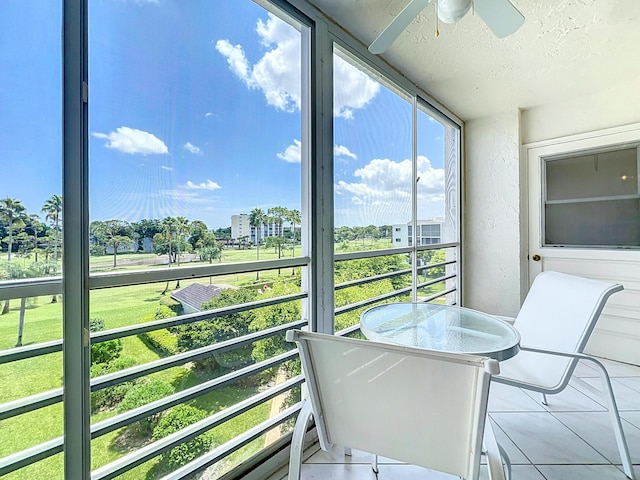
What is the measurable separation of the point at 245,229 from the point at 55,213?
0.69 metres

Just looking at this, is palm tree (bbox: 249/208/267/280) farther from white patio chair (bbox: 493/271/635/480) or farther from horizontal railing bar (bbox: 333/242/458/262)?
white patio chair (bbox: 493/271/635/480)

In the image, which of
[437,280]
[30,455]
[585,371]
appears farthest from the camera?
[437,280]

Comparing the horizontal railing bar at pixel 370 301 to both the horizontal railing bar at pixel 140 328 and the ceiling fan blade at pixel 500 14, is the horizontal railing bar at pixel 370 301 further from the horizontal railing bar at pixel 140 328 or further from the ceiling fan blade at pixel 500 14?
the ceiling fan blade at pixel 500 14

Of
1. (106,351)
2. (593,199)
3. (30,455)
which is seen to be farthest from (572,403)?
(30,455)

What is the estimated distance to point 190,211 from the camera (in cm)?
123

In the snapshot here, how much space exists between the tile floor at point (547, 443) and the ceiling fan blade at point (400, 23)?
2.10 metres

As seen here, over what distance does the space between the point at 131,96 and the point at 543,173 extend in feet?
11.6

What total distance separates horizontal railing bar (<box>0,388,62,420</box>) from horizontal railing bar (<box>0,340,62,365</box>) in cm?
12

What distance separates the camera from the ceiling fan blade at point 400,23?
4.34ft

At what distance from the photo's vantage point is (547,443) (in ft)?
5.38

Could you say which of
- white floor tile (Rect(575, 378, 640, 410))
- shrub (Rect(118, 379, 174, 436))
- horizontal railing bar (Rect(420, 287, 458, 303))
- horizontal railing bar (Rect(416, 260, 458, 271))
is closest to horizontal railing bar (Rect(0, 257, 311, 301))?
shrub (Rect(118, 379, 174, 436))

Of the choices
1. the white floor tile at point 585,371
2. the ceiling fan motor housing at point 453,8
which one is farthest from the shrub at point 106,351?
the white floor tile at point 585,371

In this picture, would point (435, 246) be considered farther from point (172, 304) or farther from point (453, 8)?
point (172, 304)

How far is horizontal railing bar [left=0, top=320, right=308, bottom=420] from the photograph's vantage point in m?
0.86
